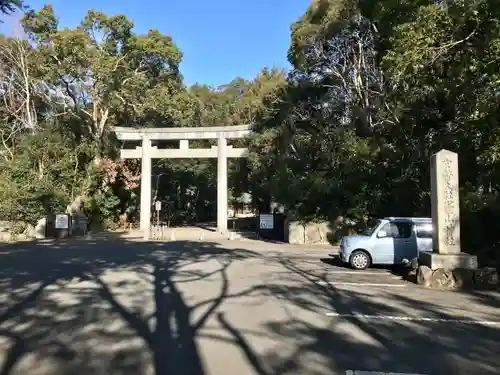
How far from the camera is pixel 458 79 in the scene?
13664 mm

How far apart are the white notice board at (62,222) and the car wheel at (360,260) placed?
20.4 meters

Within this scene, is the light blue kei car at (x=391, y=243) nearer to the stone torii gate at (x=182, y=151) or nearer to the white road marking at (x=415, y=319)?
the white road marking at (x=415, y=319)

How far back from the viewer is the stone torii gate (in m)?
35.1

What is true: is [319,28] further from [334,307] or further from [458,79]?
[334,307]

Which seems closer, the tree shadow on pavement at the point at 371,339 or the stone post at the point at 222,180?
the tree shadow on pavement at the point at 371,339

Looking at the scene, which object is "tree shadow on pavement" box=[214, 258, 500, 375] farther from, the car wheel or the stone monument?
the car wheel

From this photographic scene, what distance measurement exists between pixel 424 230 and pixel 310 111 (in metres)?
14.6

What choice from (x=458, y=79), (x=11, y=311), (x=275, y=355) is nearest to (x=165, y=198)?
(x=458, y=79)

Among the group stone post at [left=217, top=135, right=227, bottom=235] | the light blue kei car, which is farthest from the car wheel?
stone post at [left=217, top=135, right=227, bottom=235]

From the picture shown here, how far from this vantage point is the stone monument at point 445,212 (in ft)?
36.6

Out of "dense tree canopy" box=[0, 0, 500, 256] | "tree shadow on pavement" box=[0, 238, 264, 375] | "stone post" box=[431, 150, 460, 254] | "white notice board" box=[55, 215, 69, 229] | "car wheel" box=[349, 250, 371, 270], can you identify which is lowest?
"tree shadow on pavement" box=[0, 238, 264, 375]

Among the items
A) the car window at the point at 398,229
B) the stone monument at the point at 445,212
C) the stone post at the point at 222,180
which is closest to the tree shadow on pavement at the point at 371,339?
the stone monument at the point at 445,212

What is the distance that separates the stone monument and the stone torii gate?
2373 centimetres

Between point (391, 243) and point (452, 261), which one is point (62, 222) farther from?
point (452, 261)
